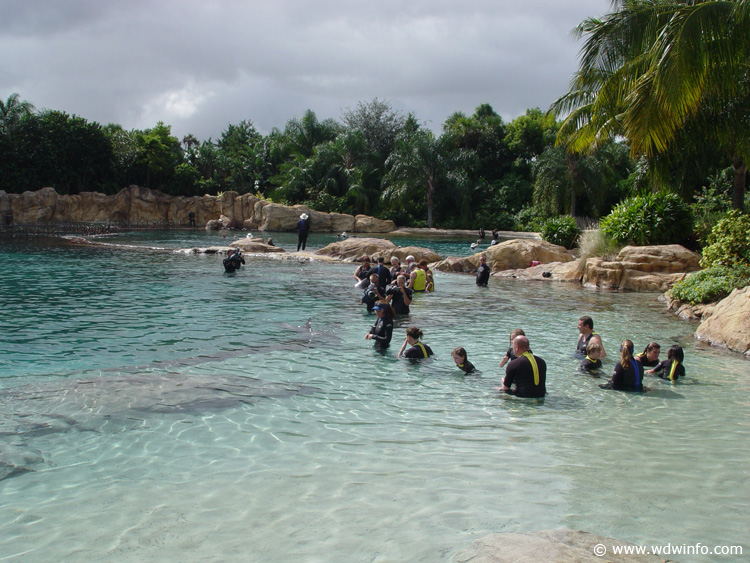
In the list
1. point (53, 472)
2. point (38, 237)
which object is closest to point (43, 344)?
point (53, 472)

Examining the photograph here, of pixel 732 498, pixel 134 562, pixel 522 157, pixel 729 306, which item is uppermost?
pixel 522 157

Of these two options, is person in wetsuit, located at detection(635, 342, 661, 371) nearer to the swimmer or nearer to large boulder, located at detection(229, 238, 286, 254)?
the swimmer

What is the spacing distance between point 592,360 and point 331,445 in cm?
486

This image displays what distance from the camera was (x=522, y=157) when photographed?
57062mm

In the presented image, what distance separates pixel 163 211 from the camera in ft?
194

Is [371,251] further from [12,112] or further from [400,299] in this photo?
[12,112]

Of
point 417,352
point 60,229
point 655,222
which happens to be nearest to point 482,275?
point 655,222

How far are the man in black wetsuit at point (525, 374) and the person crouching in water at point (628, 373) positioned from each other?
48.8 inches

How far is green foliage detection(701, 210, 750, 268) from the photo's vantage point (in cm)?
1538

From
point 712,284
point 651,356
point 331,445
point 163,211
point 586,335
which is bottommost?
point 331,445

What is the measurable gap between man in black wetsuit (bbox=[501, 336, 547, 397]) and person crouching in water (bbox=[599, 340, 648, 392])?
124 centimetres

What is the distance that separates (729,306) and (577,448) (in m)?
7.66

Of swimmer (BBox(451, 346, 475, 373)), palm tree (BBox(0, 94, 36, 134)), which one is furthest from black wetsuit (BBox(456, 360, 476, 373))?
palm tree (BBox(0, 94, 36, 134))

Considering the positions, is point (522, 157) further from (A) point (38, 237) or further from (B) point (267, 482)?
(B) point (267, 482)
